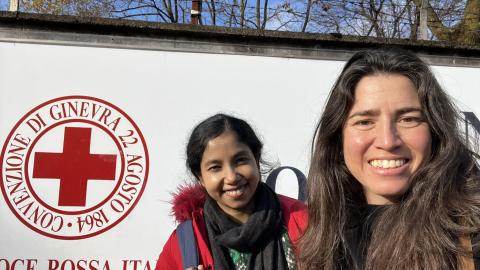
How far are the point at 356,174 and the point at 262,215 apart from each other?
58 cm

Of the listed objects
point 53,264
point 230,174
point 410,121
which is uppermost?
point 410,121

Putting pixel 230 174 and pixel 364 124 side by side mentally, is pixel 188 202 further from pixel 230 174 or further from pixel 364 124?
pixel 364 124

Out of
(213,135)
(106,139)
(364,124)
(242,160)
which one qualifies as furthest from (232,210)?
(106,139)

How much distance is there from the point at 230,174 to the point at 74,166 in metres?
1.52

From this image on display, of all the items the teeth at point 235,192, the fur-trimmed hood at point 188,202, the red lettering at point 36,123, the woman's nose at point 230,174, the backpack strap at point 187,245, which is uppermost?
the red lettering at point 36,123

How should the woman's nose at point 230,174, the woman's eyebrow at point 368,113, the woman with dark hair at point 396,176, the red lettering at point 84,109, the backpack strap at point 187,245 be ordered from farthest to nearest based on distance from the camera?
the red lettering at point 84,109 → the woman's nose at point 230,174 → the backpack strap at point 187,245 → the woman's eyebrow at point 368,113 → the woman with dark hair at point 396,176

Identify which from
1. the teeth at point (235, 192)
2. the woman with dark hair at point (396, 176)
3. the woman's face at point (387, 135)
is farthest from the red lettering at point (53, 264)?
the woman's face at point (387, 135)

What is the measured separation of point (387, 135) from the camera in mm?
1057

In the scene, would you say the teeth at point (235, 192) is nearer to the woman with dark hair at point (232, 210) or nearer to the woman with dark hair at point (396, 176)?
the woman with dark hair at point (232, 210)

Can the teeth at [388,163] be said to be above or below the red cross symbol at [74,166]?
above

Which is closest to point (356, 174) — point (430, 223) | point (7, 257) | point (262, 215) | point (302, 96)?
point (430, 223)

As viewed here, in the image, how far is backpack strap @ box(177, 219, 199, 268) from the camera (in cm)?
157

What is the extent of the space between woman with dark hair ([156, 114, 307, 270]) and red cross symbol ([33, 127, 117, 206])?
118 cm

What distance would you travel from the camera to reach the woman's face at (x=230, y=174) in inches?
67.0
